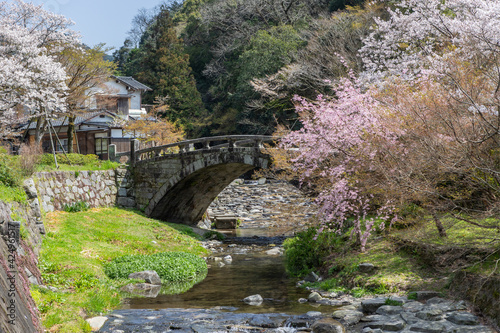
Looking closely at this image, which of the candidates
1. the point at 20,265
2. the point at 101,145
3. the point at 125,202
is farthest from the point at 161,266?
the point at 101,145

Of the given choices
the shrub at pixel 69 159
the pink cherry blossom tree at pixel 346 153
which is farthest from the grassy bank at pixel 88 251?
the pink cherry blossom tree at pixel 346 153

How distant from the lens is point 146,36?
6712cm

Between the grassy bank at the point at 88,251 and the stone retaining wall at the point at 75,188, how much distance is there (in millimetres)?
681

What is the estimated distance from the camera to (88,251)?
15.6 meters

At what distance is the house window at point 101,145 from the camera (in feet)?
134

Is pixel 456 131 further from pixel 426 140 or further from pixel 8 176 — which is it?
pixel 8 176

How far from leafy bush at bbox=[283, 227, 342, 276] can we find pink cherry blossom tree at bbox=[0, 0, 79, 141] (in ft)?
45.8

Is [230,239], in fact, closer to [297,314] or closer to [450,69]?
[297,314]

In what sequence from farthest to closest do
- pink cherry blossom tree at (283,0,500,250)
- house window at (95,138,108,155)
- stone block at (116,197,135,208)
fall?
house window at (95,138,108,155) < stone block at (116,197,135,208) < pink cherry blossom tree at (283,0,500,250)

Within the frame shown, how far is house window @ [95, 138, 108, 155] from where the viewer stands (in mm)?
40906

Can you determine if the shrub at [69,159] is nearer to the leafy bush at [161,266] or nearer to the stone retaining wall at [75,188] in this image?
the stone retaining wall at [75,188]

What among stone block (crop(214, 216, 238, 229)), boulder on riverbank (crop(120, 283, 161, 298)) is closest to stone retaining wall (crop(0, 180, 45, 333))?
boulder on riverbank (crop(120, 283, 161, 298))

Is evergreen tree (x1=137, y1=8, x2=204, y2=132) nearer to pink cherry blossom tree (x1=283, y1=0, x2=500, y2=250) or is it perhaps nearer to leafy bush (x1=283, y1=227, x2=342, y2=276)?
leafy bush (x1=283, y1=227, x2=342, y2=276)

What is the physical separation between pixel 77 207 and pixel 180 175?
5.30 meters
